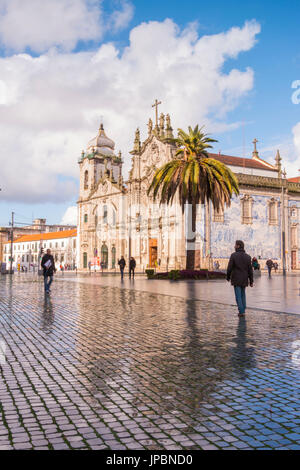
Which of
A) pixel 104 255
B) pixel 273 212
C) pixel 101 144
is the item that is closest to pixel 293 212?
pixel 273 212

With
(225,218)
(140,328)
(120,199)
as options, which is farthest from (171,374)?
(120,199)

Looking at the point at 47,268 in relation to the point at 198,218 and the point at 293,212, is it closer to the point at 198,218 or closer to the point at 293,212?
the point at 198,218

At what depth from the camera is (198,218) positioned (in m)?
42.2

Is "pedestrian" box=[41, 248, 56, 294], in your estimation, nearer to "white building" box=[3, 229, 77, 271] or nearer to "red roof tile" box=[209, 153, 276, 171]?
"red roof tile" box=[209, 153, 276, 171]

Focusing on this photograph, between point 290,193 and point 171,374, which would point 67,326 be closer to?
point 171,374

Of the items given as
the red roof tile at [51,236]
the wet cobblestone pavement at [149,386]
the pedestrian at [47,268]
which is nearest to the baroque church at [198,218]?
the pedestrian at [47,268]

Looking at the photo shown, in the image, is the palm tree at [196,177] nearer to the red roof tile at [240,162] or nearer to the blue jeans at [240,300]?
the blue jeans at [240,300]

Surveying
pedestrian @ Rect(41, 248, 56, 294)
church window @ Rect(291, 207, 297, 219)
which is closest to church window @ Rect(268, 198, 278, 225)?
church window @ Rect(291, 207, 297, 219)

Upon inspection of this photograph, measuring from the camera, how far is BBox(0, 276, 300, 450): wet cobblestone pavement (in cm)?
316

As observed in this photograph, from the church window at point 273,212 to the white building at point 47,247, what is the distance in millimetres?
41198

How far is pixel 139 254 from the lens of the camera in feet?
165

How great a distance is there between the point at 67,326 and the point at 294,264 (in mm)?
43753

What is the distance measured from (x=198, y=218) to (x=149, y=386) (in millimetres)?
38157

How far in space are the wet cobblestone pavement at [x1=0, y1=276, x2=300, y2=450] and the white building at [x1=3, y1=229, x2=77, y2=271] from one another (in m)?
71.4
